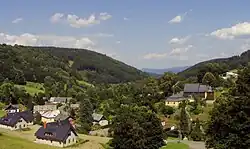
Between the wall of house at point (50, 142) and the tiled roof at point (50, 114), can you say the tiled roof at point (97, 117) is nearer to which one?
the tiled roof at point (50, 114)

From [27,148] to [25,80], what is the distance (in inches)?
4575

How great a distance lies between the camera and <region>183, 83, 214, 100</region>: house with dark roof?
8845 centimetres

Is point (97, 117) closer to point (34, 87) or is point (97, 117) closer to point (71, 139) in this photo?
point (71, 139)

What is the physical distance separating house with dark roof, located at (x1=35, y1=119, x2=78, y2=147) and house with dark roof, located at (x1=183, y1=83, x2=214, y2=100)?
121 ft

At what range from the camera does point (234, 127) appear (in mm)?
29094

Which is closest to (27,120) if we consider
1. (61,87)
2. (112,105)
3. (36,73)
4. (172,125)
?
(112,105)

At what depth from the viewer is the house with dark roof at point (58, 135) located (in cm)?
6153

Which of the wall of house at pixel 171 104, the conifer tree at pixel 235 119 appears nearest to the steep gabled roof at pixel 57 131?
the wall of house at pixel 171 104

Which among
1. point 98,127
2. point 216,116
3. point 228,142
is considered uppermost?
point 216,116

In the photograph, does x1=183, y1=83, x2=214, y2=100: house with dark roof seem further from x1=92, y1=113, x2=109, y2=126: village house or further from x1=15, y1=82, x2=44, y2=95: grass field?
x1=15, y1=82, x2=44, y2=95: grass field

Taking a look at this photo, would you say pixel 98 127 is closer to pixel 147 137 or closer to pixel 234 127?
pixel 147 137

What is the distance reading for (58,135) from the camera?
62.4 metres

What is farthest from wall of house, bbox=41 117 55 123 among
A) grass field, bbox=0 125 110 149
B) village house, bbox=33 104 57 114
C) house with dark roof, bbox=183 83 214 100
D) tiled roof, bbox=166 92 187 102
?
house with dark roof, bbox=183 83 214 100

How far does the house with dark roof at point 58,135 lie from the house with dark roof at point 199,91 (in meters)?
36.8
